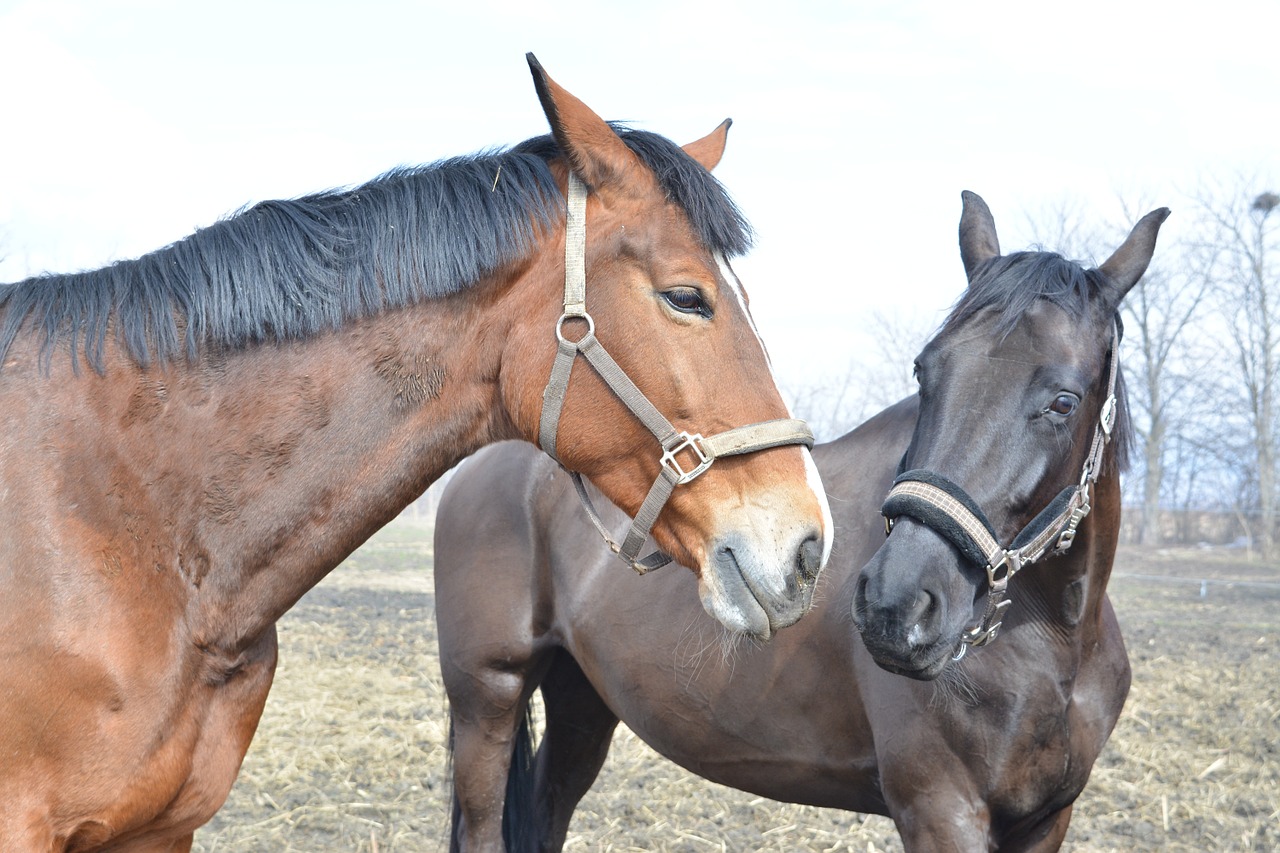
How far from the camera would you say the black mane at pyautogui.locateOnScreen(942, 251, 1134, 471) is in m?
2.83

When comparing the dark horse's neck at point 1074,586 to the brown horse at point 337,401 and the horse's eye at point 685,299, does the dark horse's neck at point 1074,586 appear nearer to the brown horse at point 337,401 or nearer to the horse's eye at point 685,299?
the brown horse at point 337,401

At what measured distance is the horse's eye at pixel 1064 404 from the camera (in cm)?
271

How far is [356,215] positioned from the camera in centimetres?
233

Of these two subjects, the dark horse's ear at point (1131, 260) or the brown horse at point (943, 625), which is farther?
the dark horse's ear at point (1131, 260)

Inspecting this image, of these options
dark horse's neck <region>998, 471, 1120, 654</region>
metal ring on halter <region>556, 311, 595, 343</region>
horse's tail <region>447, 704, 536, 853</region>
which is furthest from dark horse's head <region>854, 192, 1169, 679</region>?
horse's tail <region>447, 704, 536, 853</region>

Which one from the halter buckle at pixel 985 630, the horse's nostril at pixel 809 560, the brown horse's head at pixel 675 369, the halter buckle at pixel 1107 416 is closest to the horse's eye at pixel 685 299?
the brown horse's head at pixel 675 369

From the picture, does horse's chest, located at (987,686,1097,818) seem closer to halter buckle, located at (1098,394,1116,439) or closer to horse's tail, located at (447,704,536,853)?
halter buckle, located at (1098,394,1116,439)

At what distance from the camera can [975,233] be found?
3.44 m

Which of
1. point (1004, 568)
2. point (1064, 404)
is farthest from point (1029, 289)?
point (1004, 568)

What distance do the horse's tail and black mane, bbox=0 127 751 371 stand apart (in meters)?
2.76

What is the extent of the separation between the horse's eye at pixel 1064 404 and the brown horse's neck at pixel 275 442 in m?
1.50

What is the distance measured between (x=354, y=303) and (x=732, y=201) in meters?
0.91

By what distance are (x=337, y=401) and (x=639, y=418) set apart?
686 millimetres

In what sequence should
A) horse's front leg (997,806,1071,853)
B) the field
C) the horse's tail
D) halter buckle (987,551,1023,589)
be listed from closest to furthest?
halter buckle (987,551,1023,589) < horse's front leg (997,806,1071,853) < the horse's tail < the field
